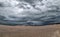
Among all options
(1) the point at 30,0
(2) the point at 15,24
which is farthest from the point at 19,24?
(1) the point at 30,0

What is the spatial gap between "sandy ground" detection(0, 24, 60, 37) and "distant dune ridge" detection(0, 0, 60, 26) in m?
0.03

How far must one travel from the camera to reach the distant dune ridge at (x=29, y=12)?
41cm

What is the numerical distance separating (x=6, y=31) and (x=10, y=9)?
0.12 meters

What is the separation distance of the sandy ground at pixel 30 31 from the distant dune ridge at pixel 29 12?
0.03 m

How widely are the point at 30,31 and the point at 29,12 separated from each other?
0.34 feet

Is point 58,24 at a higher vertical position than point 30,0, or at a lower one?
lower

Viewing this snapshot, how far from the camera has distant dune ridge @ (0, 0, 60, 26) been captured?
41 centimetres

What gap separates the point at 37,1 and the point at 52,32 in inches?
7.2

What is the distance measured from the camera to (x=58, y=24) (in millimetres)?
452

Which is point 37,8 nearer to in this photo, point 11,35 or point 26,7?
point 26,7

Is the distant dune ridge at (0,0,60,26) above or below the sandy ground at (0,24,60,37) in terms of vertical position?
above

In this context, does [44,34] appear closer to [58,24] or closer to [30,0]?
[58,24]

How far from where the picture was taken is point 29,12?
1.37 feet

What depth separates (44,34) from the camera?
466 millimetres
